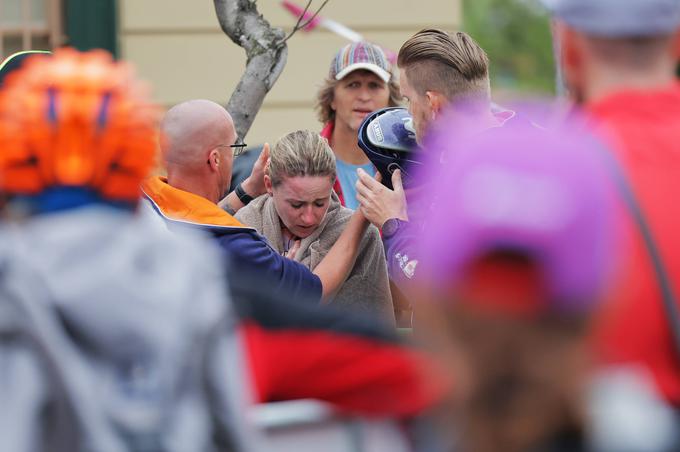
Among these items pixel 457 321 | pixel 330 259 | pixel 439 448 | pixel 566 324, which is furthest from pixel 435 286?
pixel 330 259

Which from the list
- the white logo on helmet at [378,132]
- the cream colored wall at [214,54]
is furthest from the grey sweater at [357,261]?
the cream colored wall at [214,54]

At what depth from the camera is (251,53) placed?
227 inches

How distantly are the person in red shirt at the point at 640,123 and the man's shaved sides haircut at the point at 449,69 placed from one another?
6.35 feet

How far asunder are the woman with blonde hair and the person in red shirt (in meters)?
2.36

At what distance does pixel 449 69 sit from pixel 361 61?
1.54 metres

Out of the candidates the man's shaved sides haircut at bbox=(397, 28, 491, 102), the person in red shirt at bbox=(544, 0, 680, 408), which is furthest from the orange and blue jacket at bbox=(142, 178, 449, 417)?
the man's shaved sides haircut at bbox=(397, 28, 491, 102)

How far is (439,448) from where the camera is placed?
1.77 meters

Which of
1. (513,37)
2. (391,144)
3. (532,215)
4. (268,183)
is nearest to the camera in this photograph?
(532,215)

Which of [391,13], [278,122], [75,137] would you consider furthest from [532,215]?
[391,13]

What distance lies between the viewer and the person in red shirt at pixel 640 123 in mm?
2078

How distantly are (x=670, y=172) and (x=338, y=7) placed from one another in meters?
5.68

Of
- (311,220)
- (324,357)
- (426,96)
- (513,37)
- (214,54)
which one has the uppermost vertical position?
Answer: (513,37)

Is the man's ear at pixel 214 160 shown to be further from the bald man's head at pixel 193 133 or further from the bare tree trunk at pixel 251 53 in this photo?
the bare tree trunk at pixel 251 53

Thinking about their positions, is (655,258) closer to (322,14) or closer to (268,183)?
(268,183)
